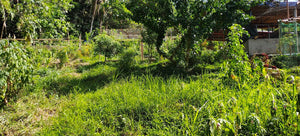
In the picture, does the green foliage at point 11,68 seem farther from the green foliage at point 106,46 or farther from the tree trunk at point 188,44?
the green foliage at point 106,46

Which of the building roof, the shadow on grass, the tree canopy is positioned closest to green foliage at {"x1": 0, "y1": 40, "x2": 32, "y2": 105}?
the shadow on grass

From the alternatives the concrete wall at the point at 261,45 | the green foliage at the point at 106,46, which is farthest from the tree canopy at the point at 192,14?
the concrete wall at the point at 261,45

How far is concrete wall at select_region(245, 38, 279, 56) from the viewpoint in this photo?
6965 mm

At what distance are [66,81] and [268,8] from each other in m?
7.09

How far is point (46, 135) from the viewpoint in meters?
2.08

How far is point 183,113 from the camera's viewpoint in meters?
2.18

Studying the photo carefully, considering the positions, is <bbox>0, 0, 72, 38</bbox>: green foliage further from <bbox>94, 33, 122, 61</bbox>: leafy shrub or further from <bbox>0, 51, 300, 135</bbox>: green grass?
<bbox>0, 51, 300, 135</bbox>: green grass

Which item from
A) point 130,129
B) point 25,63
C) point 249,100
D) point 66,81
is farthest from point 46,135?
point 66,81

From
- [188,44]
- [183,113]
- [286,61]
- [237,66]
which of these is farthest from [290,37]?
[183,113]

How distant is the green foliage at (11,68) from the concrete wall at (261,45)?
658 centimetres

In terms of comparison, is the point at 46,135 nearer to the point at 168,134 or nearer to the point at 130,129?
the point at 130,129

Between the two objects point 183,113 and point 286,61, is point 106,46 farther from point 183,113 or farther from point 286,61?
point 286,61

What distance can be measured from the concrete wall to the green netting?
3.09ft

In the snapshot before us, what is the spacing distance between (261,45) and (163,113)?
613cm
